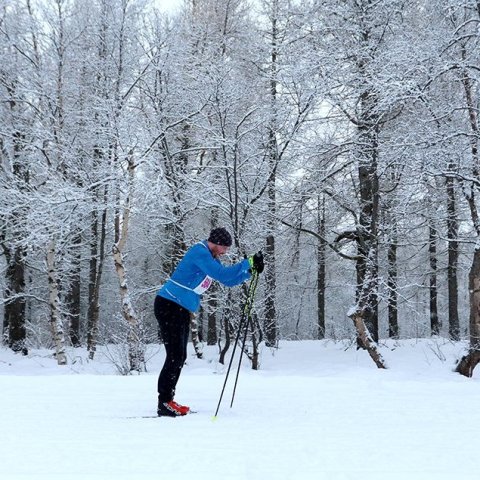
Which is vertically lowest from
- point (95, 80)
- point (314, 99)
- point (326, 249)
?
point (326, 249)

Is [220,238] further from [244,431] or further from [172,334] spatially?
[244,431]

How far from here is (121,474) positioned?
2574 mm

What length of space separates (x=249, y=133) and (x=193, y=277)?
9960 mm

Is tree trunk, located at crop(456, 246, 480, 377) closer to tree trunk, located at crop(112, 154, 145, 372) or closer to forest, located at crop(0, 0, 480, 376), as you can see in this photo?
forest, located at crop(0, 0, 480, 376)

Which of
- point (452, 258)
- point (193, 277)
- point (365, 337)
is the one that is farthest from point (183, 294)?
point (452, 258)

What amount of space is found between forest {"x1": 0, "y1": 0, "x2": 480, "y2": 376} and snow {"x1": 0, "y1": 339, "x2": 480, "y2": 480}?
5479 millimetres

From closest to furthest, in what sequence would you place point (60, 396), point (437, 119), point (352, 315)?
1. point (60, 396)
2. point (437, 119)
3. point (352, 315)

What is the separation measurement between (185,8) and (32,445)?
18002 millimetres

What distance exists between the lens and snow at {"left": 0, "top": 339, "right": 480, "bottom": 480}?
266 centimetres

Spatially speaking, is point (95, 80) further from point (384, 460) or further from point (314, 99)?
point (384, 460)

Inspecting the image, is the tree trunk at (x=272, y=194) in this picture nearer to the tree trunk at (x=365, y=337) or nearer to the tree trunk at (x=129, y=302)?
the tree trunk at (x=365, y=337)

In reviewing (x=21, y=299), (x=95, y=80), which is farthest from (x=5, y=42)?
(x=21, y=299)

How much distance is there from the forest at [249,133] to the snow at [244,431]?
5.48 meters

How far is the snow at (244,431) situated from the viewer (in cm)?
Result: 266
